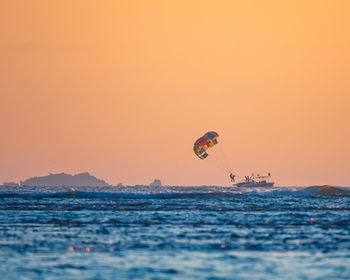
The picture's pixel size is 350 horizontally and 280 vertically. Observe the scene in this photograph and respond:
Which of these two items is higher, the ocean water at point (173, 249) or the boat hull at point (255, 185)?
the boat hull at point (255, 185)

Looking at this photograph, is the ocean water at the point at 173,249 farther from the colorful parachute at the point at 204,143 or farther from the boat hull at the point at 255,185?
the boat hull at the point at 255,185

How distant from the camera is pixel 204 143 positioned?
99.7 meters

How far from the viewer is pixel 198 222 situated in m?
35.0

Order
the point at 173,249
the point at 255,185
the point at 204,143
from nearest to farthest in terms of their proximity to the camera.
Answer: the point at 173,249
the point at 204,143
the point at 255,185

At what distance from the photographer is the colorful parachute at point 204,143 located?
99.0m

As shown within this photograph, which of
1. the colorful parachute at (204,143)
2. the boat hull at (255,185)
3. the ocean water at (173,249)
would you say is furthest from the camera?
the boat hull at (255,185)

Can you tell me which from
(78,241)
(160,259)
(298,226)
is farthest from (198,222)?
(160,259)

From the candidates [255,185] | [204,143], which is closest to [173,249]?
[204,143]

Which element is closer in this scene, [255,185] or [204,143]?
[204,143]

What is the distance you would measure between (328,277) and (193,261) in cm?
424

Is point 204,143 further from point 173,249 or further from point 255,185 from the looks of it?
point 173,249

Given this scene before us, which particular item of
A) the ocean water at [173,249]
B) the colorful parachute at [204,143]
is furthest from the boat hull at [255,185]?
the ocean water at [173,249]

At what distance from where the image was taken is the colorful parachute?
325 feet

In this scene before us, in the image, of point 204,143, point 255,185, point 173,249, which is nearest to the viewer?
point 173,249
